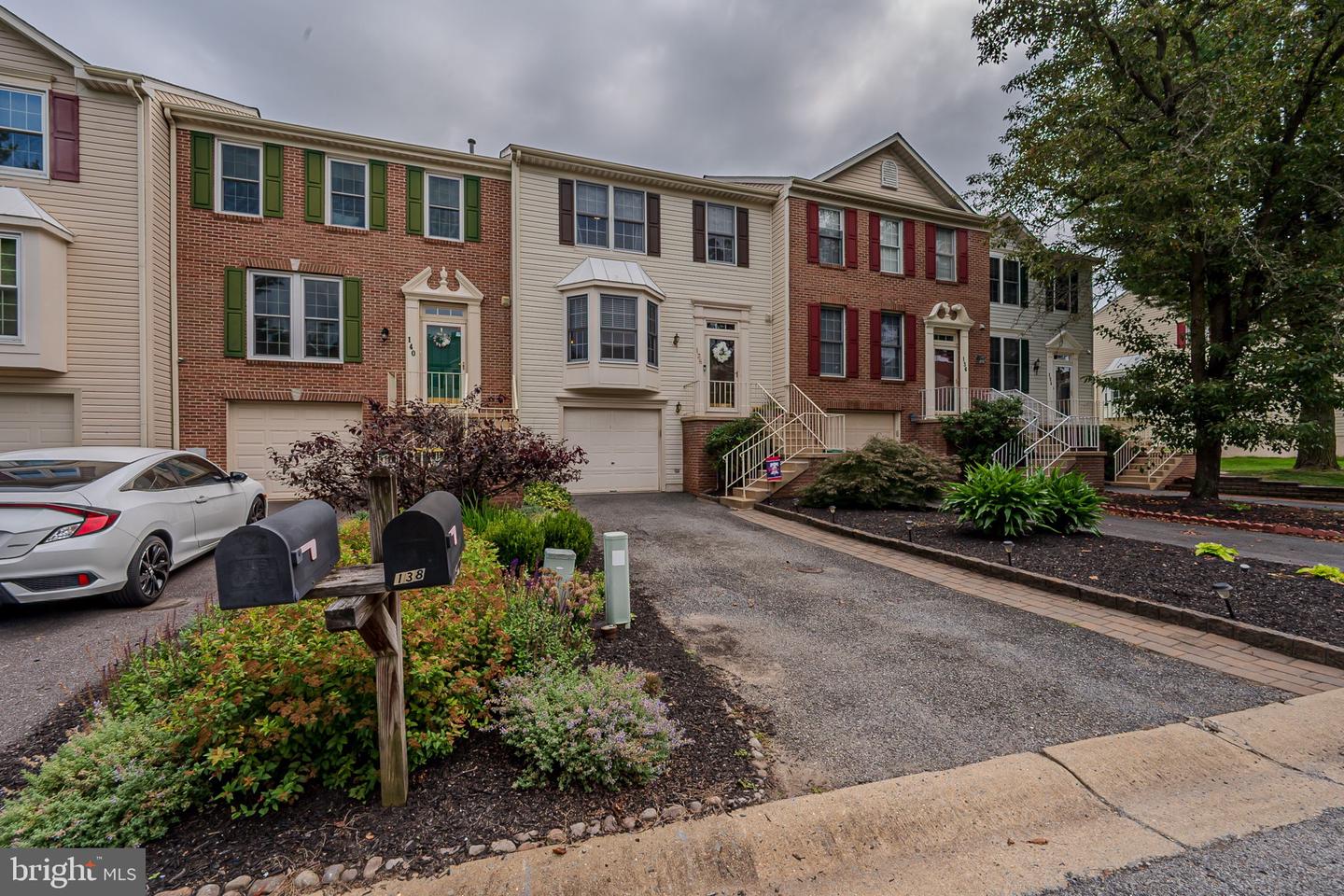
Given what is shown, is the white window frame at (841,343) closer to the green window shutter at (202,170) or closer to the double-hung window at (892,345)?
the double-hung window at (892,345)

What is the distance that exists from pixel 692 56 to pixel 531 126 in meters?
8.17

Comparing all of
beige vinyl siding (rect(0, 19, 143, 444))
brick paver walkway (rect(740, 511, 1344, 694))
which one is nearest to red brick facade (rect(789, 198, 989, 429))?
brick paver walkway (rect(740, 511, 1344, 694))

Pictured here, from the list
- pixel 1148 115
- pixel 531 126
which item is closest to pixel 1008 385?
pixel 1148 115

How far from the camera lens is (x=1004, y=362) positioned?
16984 millimetres

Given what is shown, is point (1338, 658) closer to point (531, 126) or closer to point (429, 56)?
point (429, 56)

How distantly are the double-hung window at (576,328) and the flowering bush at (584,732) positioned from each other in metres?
10.3

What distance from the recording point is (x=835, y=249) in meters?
15.0

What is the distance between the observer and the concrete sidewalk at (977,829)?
6.44 feet

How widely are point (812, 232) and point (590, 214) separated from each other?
560 cm

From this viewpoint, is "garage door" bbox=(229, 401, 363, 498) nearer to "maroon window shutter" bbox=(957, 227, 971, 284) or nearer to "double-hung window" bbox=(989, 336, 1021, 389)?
"maroon window shutter" bbox=(957, 227, 971, 284)

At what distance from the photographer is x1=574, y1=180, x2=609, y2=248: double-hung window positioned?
13047 millimetres

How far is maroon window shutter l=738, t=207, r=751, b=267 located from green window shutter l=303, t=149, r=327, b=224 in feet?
29.9

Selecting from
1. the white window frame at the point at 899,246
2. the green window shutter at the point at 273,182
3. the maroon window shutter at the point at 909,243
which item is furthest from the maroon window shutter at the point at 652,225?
the green window shutter at the point at 273,182

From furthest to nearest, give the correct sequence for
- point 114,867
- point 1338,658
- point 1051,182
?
point 1051,182 → point 1338,658 → point 114,867
